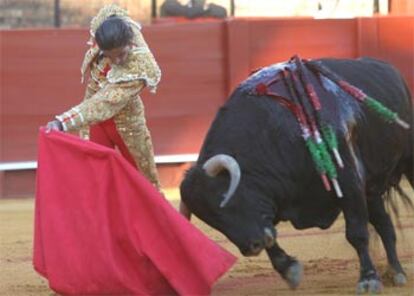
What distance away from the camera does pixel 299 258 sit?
596 centimetres

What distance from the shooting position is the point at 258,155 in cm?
474

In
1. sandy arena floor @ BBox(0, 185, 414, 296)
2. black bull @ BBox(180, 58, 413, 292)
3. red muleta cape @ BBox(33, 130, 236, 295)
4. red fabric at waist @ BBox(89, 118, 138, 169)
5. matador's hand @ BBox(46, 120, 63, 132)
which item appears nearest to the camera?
red muleta cape @ BBox(33, 130, 236, 295)

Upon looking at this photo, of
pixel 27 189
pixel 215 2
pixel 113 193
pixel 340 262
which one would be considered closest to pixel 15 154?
pixel 27 189

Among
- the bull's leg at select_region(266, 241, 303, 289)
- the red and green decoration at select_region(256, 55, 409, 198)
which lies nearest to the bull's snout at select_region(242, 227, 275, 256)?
the bull's leg at select_region(266, 241, 303, 289)

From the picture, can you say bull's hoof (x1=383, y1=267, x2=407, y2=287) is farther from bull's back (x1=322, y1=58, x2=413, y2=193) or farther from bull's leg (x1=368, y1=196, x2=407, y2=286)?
bull's back (x1=322, y1=58, x2=413, y2=193)

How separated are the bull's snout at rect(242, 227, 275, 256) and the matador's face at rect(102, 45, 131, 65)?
1004mm

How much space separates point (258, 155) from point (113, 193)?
65 centimetres

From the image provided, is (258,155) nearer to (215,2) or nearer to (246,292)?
(246,292)

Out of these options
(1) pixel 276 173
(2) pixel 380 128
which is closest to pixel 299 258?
(2) pixel 380 128

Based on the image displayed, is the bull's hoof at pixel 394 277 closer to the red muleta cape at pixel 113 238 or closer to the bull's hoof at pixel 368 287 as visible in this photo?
the bull's hoof at pixel 368 287

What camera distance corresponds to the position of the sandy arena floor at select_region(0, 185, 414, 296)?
5.03 meters

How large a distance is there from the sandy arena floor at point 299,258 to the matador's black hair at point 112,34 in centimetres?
118

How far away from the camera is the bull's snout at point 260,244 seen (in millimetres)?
4504

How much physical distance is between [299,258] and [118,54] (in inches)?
69.4
